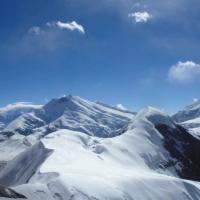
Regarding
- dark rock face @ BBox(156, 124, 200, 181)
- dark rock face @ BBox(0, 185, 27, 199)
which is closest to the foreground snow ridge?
dark rock face @ BBox(156, 124, 200, 181)

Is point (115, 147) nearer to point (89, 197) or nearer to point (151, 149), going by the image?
point (151, 149)

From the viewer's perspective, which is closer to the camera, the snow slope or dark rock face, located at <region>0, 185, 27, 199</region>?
dark rock face, located at <region>0, 185, 27, 199</region>

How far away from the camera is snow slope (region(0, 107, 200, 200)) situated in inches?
2532

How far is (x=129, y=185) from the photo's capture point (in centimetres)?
7519

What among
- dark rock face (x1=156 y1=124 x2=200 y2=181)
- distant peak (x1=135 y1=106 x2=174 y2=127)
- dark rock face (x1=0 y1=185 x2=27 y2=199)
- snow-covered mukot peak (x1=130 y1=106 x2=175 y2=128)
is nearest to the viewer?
dark rock face (x1=0 y1=185 x2=27 y2=199)

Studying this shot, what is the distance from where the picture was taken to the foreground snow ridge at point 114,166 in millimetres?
64250

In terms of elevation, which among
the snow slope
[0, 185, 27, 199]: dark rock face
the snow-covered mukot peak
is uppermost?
the snow-covered mukot peak

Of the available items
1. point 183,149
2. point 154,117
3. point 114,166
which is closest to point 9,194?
point 114,166

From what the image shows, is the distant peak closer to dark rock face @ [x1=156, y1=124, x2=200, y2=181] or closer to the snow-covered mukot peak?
the snow-covered mukot peak

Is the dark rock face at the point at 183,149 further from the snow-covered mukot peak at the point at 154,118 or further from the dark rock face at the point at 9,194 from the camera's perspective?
the dark rock face at the point at 9,194

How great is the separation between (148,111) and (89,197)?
10930cm

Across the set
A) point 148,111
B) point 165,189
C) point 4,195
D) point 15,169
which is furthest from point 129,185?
point 148,111

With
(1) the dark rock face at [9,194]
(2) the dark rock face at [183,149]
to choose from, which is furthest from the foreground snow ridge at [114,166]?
(1) the dark rock face at [9,194]

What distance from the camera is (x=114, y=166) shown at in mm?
101875
